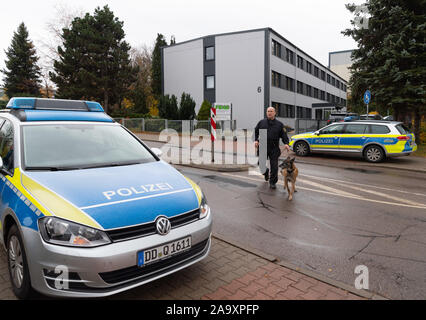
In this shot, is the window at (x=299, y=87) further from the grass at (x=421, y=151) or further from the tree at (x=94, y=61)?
the grass at (x=421, y=151)

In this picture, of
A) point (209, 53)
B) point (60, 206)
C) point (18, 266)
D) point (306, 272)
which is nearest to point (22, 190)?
point (60, 206)

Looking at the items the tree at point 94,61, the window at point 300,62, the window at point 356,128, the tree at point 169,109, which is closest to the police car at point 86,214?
the window at point 356,128

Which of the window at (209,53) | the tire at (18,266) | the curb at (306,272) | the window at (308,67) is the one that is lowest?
the curb at (306,272)

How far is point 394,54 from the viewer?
15.7 metres

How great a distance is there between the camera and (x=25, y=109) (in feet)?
13.6

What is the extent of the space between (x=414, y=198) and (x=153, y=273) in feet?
21.6

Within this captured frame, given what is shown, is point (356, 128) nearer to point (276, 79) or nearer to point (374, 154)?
point (374, 154)

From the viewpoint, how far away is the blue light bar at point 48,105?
421 cm

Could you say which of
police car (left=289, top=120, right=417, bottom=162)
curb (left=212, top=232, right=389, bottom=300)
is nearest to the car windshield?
curb (left=212, top=232, right=389, bottom=300)

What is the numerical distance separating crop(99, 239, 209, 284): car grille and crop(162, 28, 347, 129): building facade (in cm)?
2930

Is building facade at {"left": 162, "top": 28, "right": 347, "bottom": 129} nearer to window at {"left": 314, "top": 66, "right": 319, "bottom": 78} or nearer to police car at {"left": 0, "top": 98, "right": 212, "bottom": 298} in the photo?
window at {"left": 314, "top": 66, "right": 319, "bottom": 78}

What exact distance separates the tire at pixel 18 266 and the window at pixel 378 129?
12873 mm

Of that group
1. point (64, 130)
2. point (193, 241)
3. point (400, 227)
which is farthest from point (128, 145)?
point (400, 227)
